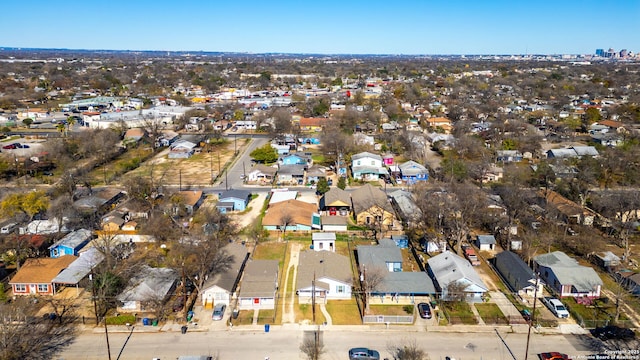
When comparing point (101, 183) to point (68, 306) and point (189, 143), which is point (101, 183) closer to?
point (189, 143)

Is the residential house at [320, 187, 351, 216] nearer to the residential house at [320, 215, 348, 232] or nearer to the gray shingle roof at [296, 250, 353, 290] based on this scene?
the residential house at [320, 215, 348, 232]

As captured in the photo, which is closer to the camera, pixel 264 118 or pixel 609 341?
pixel 609 341

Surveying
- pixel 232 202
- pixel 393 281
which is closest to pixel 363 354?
pixel 393 281

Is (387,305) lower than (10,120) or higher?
lower

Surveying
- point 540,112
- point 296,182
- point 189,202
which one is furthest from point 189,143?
point 540,112

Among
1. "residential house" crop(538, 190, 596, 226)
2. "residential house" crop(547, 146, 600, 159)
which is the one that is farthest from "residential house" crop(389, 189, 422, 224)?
"residential house" crop(547, 146, 600, 159)

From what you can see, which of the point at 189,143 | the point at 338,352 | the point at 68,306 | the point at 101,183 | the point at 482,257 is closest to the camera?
the point at 338,352

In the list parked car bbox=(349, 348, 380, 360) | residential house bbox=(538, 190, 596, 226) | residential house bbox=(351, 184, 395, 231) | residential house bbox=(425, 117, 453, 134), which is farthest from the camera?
residential house bbox=(425, 117, 453, 134)
